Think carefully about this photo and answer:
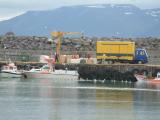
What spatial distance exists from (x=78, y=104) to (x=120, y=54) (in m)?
59.1

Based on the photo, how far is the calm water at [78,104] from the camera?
47094 millimetres

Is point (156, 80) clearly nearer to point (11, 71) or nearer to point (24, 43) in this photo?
point (11, 71)

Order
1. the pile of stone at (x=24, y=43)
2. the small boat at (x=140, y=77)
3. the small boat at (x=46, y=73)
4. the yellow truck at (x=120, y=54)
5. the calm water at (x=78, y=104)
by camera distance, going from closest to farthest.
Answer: the calm water at (x=78, y=104), the small boat at (x=140, y=77), the small boat at (x=46, y=73), the yellow truck at (x=120, y=54), the pile of stone at (x=24, y=43)

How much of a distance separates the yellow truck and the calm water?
127 ft

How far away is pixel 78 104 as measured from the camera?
55.5 meters

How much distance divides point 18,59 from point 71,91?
53894 mm

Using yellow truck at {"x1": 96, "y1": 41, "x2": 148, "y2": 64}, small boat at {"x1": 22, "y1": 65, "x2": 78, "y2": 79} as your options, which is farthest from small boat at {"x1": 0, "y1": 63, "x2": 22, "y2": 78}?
yellow truck at {"x1": 96, "y1": 41, "x2": 148, "y2": 64}

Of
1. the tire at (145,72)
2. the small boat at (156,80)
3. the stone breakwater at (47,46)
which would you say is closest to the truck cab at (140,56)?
the tire at (145,72)

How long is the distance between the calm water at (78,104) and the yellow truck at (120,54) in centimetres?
3868

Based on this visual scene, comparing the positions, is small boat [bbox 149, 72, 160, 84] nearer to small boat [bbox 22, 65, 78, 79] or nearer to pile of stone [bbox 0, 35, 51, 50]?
small boat [bbox 22, 65, 78, 79]

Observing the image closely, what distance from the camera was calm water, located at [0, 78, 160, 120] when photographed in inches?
1854

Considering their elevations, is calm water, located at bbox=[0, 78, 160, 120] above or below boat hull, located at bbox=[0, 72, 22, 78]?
below

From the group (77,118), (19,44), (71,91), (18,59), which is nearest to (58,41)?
(18,59)

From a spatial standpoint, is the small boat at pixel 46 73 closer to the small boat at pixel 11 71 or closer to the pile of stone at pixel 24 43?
the small boat at pixel 11 71
